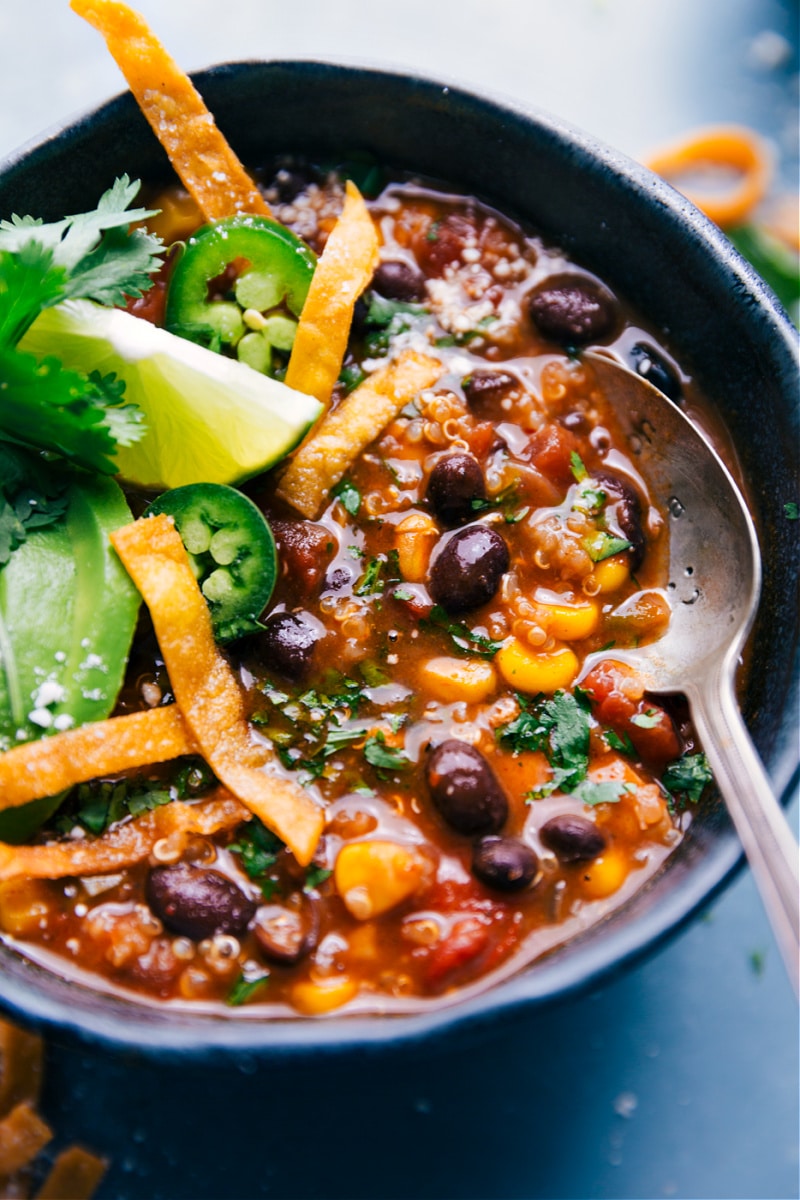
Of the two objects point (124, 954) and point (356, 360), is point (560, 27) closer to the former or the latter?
point (356, 360)

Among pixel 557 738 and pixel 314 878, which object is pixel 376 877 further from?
pixel 557 738

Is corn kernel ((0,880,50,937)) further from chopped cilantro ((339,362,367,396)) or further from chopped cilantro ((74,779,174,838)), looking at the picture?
chopped cilantro ((339,362,367,396))

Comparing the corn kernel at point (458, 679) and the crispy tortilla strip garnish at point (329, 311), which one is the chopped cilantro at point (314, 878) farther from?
the crispy tortilla strip garnish at point (329, 311)

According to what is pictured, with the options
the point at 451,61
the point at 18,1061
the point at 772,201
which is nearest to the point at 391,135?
the point at 451,61

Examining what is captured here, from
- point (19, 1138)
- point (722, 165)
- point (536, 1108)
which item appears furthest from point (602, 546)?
point (19, 1138)

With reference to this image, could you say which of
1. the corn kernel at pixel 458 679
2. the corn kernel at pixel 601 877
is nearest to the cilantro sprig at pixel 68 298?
the corn kernel at pixel 458 679

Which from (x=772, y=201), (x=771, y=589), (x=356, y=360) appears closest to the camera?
(x=771, y=589)

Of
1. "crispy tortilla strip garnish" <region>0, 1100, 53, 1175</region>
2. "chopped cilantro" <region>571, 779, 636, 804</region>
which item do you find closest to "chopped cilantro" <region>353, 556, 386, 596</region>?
"chopped cilantro" <region>571, 779, 636, 804</region>
